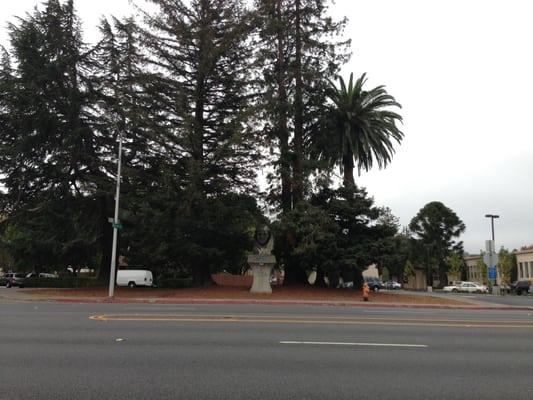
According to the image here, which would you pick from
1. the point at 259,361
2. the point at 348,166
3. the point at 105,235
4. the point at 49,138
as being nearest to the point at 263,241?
the point at 348,166

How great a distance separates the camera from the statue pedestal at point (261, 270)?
33094mm

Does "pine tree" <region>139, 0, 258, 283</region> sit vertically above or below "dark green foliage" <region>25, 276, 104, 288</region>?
above

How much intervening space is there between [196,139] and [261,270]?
9.11 meters

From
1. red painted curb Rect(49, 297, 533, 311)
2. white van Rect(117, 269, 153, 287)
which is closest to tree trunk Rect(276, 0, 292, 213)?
red painted curb Rect(49, 297, 533, 311)

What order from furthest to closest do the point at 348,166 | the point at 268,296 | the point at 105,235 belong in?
the point at 105,235
the point at 348,166
the point at 268,296

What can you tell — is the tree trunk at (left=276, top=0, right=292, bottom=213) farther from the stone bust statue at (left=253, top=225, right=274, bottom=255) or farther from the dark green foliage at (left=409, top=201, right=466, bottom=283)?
the dark green foliage at (left=409, top=201, right=466, bottom=283)

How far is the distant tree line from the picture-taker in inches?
1310

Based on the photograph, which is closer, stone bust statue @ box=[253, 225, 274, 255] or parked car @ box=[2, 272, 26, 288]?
stone bust statue @ box=[253, 225, 274, 255]

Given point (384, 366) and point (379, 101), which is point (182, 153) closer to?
point (379, 101)

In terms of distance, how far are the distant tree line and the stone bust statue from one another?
81 cm

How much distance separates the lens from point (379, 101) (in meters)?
39.6

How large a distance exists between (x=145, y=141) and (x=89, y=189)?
5535 millimetres

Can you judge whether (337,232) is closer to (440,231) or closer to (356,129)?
(356,129)

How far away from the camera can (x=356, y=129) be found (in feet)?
128
